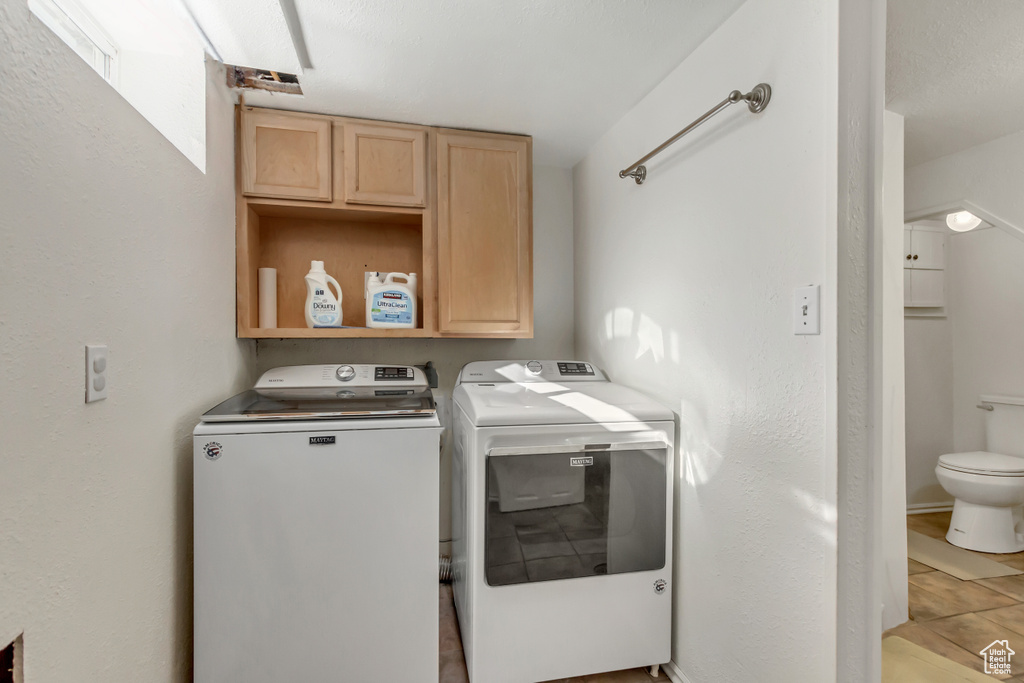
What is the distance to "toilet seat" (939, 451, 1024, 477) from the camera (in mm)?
2264

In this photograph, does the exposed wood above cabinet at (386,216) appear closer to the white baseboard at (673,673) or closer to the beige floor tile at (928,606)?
the white baseboard at (673,673)

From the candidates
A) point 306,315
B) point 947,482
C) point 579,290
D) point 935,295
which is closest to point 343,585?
point 306,315

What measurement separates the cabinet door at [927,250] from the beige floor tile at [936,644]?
6.94 ft

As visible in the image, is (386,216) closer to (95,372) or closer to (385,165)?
(385,165)

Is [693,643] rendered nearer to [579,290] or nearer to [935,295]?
[579,290]

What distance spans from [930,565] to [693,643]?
1620 millimetres

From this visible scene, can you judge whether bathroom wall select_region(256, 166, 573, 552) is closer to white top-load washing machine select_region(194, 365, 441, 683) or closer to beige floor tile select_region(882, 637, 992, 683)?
white top-load washing machine select_region(194, 365, 441, 683)

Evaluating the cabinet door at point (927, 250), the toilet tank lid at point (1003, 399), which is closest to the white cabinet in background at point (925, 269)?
the cabinet door at point (927, 250)

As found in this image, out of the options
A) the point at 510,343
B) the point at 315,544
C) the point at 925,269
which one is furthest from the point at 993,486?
the point at 315,544

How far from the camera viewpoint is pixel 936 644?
1644mm

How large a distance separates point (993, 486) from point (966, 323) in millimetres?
939

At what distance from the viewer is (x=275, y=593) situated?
1377 millimetres

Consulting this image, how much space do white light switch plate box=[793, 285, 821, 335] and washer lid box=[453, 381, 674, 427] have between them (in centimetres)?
61

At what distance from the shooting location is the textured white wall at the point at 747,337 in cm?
106
